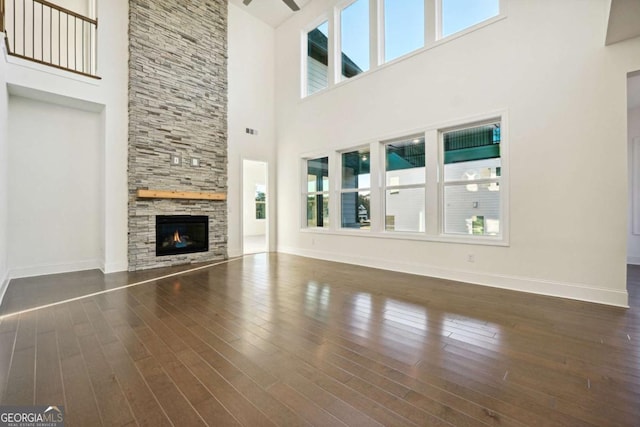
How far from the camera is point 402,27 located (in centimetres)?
504

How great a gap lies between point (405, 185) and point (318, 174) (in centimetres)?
232

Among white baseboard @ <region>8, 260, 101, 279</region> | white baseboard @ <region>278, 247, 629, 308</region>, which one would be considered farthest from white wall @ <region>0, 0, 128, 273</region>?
white baseboard @ <region>278, 247, 629, 308</region>

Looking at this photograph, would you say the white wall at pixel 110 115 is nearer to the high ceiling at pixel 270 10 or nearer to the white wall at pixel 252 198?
the high ceiling at pixel 270 10

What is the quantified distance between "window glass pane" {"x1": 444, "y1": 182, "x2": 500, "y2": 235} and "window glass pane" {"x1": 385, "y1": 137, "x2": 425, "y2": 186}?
0.60 meters

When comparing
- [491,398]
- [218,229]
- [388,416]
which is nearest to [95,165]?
[218,229]

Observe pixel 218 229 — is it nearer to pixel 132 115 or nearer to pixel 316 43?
pixel 132 115

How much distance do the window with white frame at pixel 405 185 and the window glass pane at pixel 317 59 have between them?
8.66 feet

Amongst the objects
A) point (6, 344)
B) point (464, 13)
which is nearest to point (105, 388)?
point (6, 344)

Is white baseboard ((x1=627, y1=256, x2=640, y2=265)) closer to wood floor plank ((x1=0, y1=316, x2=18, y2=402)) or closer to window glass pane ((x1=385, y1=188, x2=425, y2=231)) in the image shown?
window glass pane ((x1=385, y1=188, x2=425, y2=231))

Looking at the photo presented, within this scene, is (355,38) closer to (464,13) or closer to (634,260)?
(464,13)

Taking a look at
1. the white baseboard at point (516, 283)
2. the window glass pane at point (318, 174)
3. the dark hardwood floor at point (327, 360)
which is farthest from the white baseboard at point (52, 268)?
the white baseboard at point (516, 283)

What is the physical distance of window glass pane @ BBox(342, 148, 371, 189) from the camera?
5.65m

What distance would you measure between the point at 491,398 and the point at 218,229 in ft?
18.7

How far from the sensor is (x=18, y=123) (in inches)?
176
